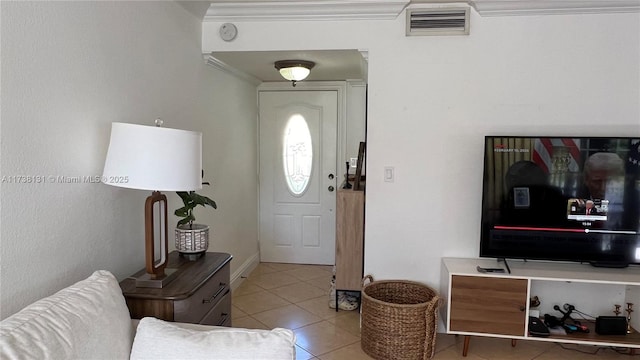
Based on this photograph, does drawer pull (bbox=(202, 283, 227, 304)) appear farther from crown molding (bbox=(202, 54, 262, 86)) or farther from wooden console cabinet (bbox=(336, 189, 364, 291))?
crown molding (bbox=(202, 54, 262, 86))

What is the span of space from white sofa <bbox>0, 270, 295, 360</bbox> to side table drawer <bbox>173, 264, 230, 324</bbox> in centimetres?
25

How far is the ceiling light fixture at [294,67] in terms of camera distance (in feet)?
11.4

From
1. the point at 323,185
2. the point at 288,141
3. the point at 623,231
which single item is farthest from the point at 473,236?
the point at 288,141

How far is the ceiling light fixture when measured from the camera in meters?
3.48

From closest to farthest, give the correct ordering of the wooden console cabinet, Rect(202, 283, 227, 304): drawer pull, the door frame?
Rect(202, 283, 227, 304): drawer pull
the wooden console cabinet
the door frame

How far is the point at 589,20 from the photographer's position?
9.34 ft

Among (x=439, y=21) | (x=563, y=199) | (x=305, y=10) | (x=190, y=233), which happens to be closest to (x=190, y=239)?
(x=190, y=233)

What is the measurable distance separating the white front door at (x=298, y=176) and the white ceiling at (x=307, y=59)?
44 cm

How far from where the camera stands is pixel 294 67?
3.47 m

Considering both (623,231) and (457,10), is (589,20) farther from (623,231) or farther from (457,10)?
(623,231)

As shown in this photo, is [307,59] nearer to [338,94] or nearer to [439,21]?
[439,21]

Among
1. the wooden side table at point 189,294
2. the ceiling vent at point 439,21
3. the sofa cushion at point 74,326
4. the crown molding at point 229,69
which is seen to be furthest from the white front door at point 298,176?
the sofa cushion at point 74,326

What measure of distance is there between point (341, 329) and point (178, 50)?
2337 millimetres

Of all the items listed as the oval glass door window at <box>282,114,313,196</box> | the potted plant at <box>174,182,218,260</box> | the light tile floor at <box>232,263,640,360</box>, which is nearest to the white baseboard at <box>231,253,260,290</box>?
the light tile floor at <box>232,263,640,360</box>
